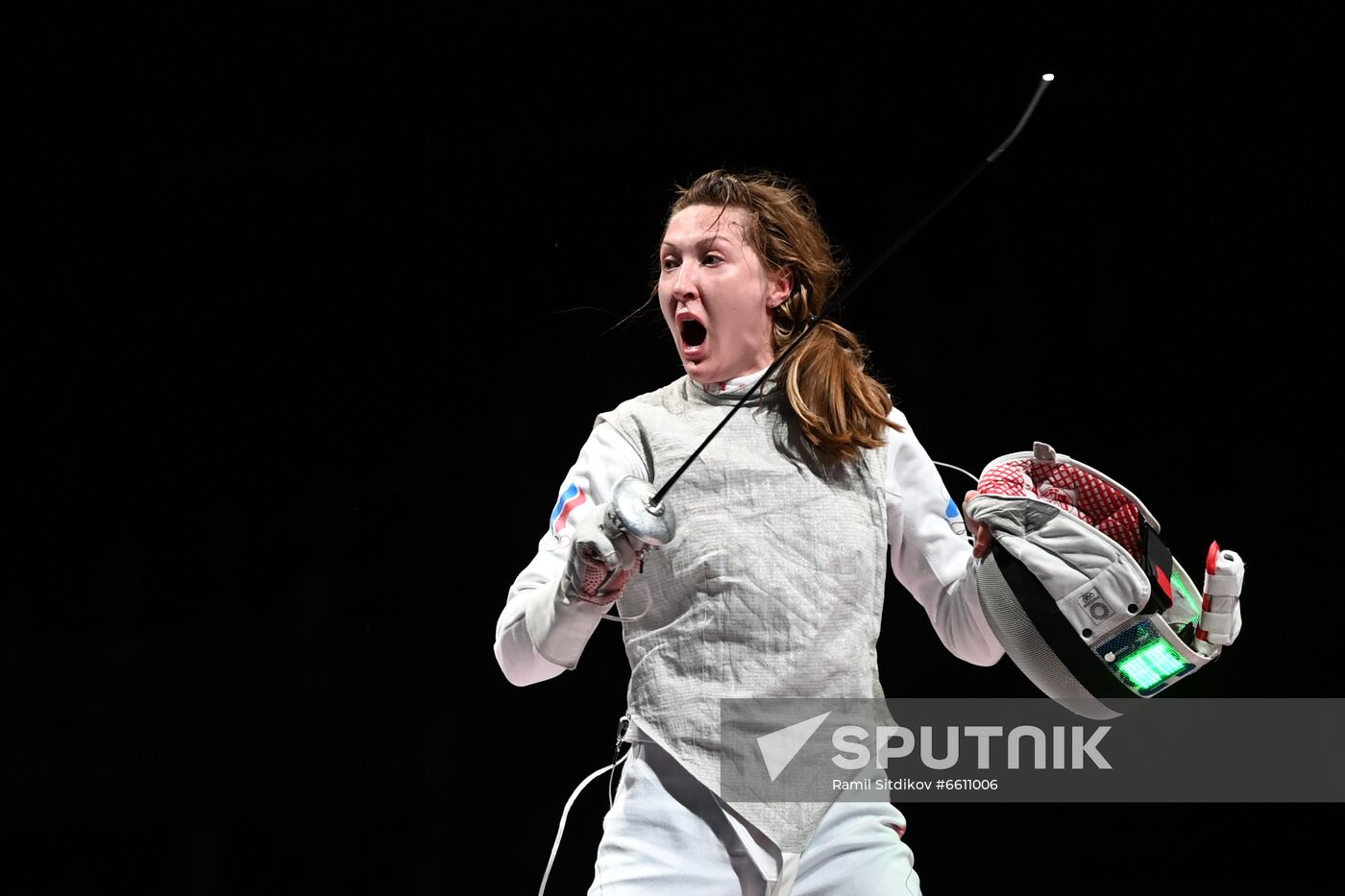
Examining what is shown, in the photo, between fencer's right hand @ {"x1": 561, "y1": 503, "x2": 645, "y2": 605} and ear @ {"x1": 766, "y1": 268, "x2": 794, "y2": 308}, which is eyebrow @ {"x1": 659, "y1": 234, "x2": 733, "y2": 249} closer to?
ear @ {"x1": 766, "y1": 268, "x2": 794, "y2": 308}

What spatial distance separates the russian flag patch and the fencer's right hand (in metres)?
0.15

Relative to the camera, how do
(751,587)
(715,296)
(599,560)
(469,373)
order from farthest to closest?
(469,373) < (715,296) < (751,587) < (599,560)

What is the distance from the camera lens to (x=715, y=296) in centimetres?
151

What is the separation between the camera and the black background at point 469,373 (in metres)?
2.19

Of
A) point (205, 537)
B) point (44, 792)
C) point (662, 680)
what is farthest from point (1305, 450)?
point (44, 792)

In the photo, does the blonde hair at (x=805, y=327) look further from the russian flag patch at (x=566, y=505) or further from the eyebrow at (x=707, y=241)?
the russian flag patch at (x=566, y=505)

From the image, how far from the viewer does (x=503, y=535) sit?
7.98 ft

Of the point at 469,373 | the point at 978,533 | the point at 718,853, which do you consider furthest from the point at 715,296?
the point at 469,373

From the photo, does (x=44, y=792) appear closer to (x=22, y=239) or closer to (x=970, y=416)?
(x=22, y=239)

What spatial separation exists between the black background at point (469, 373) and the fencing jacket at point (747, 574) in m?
0.67

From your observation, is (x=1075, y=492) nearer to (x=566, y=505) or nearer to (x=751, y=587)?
(x=751, y=587)

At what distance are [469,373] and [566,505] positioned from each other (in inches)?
41.0

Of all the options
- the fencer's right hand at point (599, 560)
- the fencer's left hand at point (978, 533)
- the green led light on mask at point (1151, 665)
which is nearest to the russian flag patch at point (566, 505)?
the fencer's right hand at point (599, 560)

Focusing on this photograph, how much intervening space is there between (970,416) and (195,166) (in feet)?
5.06
